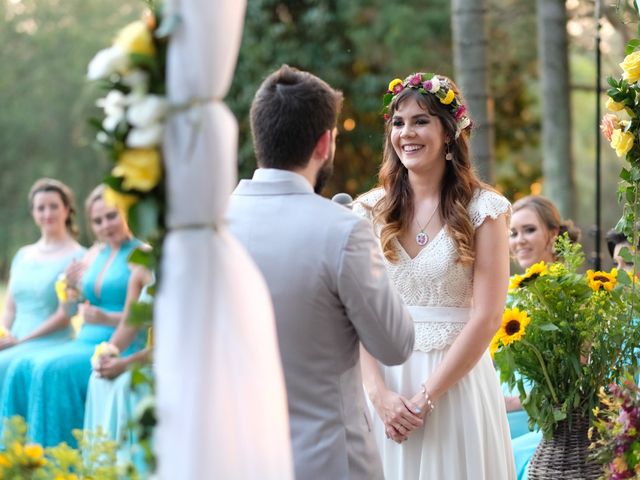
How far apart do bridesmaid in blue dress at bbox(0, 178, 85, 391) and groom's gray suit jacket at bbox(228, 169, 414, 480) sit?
480 centimetres

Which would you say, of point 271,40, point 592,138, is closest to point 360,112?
point 271,40

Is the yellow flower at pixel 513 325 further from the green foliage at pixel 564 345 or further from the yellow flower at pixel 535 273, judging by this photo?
the yellow flower at pixel 535 273

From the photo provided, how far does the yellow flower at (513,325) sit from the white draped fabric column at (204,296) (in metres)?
1.66

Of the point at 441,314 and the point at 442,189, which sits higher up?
the point at 442,189

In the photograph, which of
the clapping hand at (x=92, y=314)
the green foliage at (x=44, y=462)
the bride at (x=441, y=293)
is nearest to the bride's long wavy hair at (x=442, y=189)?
the bride at (x=441, y=293)

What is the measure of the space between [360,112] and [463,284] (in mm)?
11318

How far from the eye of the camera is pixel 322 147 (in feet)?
8.43

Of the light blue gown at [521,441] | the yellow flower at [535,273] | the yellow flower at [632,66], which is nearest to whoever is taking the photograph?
the yellow flower at [632,66]

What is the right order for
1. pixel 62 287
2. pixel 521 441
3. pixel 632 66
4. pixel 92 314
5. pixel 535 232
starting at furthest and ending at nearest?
pixel 62 287, pixel 92 314, pixel 535 232, pixel 521 441, pixel 632 66

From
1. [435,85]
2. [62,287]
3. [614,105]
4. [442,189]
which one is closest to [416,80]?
[435,85]

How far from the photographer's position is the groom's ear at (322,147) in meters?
2.56

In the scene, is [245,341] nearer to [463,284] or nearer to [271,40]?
[463,284]

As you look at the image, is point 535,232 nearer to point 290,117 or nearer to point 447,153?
point 447,153

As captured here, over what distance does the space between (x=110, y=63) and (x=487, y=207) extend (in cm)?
178
